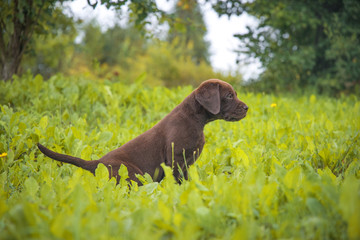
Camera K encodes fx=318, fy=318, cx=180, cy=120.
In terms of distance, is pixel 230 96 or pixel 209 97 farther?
pixel 230 96

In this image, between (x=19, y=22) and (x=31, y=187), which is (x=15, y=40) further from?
(x=31, y=187)

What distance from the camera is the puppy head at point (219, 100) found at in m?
3.16

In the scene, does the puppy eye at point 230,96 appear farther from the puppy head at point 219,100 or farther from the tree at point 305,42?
the tree at point 305,42

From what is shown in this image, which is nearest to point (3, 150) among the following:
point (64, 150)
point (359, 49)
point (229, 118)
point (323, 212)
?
point (64, 150)

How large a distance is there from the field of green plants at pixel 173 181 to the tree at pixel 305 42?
88.9 inches

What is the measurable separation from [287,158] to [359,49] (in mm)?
6339

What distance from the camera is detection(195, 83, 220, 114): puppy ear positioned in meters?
3.15

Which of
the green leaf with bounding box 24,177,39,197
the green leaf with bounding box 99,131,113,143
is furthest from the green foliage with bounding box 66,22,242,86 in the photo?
the green leaf with bounding box 24,177,39,197

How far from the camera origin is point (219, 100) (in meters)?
3.19

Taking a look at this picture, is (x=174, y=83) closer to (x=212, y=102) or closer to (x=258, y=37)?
(x=258, y=37)

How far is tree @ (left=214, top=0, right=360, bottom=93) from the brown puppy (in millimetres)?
4966

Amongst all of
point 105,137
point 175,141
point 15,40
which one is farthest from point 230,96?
point 15,40

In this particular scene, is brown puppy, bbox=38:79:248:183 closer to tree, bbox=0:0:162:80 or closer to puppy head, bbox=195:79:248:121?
puppy head, bbox=195:79:248:121

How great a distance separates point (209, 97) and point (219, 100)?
10cm
